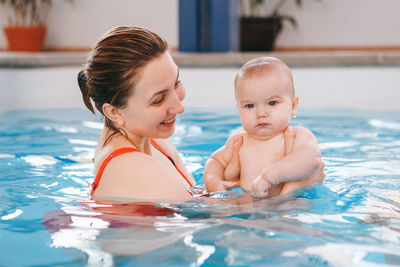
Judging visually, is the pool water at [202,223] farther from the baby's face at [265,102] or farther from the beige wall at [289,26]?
the beige wall at [289,26]

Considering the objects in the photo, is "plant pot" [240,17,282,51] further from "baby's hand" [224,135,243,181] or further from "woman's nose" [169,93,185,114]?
"woman's nose" [169,93,185,114]

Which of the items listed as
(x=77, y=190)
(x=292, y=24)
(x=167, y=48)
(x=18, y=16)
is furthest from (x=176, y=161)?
(x=18, y=16)

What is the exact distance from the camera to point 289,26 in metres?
9.85

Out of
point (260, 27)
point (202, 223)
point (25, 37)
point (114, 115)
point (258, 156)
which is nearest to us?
point (202, 223)

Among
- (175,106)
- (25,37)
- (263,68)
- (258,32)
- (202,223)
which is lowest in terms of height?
(202,223)

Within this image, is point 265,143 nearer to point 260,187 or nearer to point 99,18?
point 260,187

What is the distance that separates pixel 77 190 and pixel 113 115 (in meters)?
0.62

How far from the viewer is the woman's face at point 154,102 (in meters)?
2.22

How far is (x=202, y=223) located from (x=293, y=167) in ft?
1.54

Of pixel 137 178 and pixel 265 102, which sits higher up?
Answer: pixel 265 102

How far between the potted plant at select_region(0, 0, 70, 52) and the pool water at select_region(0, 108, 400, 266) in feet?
22.7

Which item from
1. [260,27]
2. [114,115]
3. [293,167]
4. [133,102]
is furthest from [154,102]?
[260,27]

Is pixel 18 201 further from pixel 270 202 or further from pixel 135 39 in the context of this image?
pixel 270 202

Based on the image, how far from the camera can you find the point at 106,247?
6.01 feet
